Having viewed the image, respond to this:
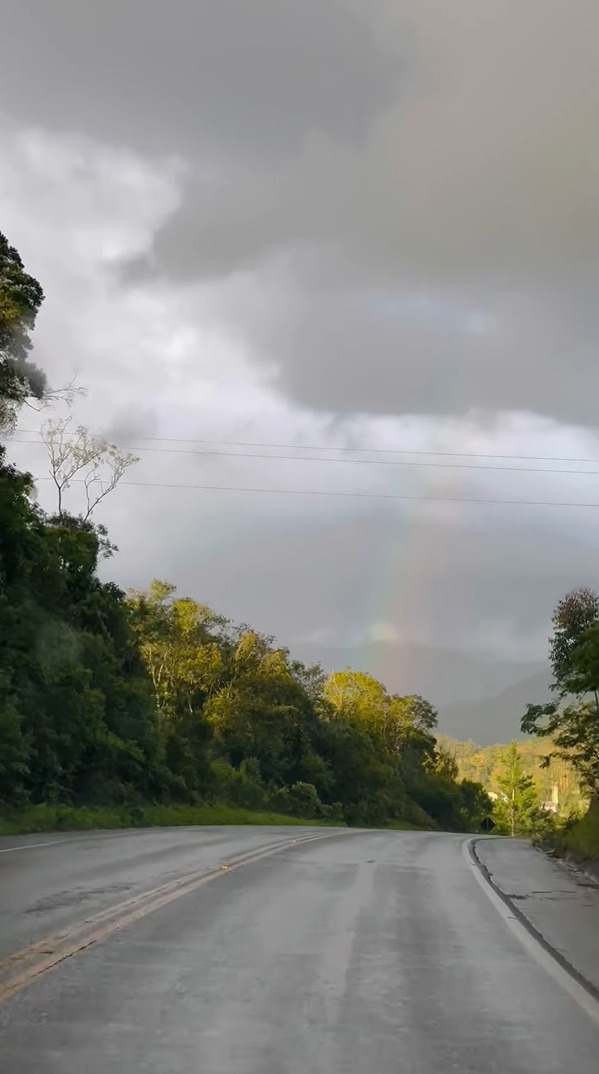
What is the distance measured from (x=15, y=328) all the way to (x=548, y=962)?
27431 millimetres

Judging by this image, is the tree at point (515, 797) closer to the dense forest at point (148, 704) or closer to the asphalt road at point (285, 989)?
the dense forest at point (148, 704)

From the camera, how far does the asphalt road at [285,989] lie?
598cm

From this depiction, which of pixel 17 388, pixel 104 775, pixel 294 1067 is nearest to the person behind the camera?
pixel 294 1067

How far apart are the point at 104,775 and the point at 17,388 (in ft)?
52.4

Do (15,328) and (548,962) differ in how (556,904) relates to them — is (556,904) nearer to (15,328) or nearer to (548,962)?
(548,962)

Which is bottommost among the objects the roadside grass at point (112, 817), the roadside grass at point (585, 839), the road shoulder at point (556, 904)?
the roadside grass at point (112, 817)

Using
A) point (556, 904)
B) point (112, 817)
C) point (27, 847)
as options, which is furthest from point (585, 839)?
point (112, 817)

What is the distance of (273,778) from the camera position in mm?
73562

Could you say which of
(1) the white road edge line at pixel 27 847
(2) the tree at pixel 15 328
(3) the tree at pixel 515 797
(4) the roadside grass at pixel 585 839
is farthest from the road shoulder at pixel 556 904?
(3) the tree at pixel 515 797

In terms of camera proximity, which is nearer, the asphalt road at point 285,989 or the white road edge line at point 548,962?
the asphalt road at point 285,989

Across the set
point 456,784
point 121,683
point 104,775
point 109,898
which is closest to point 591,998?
point 109,898

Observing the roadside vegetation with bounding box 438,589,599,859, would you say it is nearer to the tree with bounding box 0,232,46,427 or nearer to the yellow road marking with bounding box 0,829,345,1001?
the yellow road marking with bounding box 0,829,345,1001

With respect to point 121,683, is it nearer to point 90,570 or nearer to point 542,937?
point 90,570

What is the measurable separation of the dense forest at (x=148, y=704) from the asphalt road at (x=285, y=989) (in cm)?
1891
